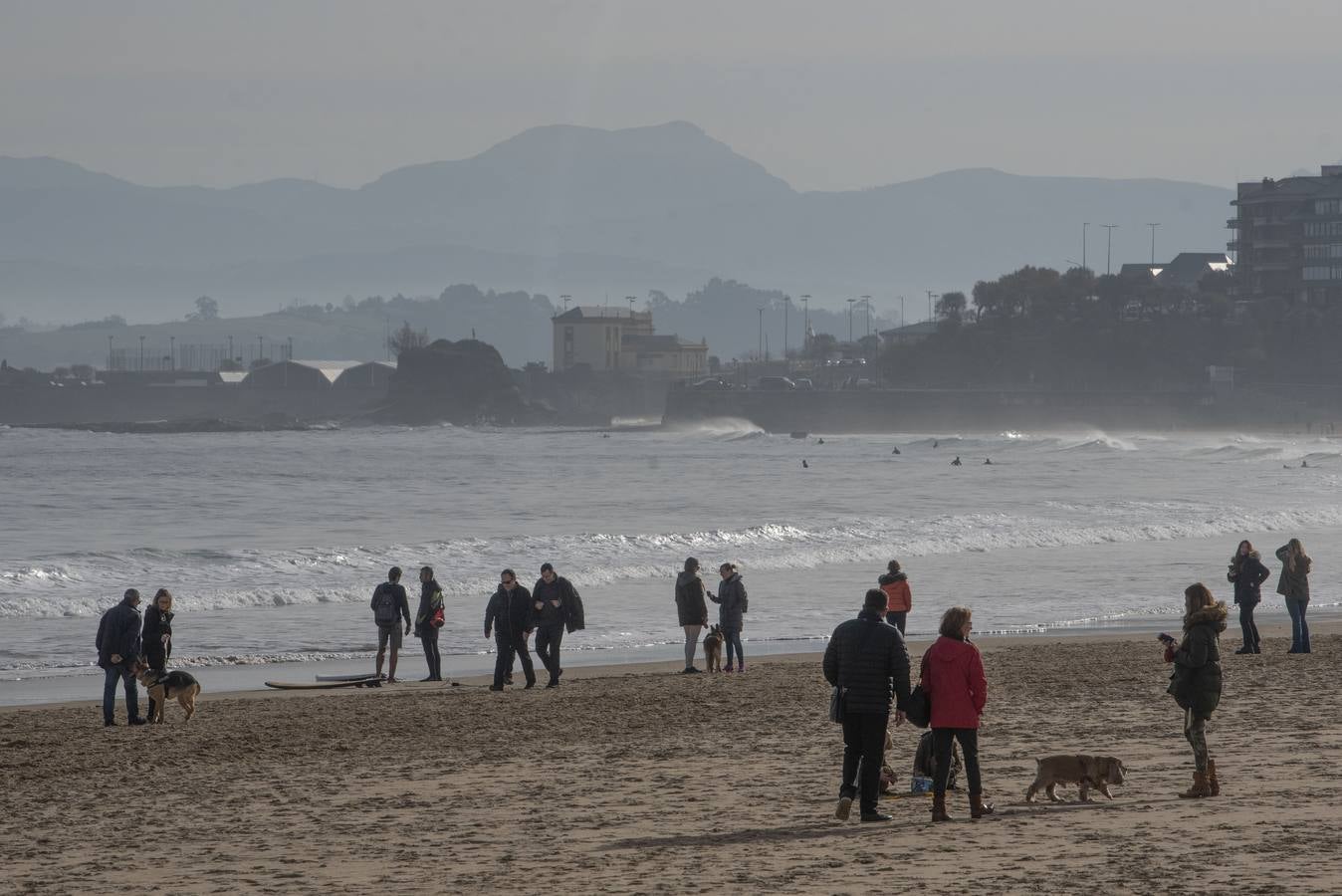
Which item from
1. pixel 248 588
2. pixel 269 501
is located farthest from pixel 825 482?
pixel 248 588

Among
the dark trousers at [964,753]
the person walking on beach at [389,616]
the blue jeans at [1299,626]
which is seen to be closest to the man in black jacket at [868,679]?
the dark trousers at [964,753]

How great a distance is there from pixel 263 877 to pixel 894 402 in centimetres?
13108

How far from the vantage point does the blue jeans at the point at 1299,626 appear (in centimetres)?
1731

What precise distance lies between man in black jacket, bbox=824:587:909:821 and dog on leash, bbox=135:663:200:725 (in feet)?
22.0

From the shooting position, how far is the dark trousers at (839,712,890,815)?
9109mm

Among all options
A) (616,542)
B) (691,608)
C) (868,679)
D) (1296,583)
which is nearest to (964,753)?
(868,679)

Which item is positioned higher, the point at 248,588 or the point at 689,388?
the point at 689,388

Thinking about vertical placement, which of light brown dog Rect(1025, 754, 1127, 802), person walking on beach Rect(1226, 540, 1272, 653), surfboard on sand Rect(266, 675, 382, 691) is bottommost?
surfboard on sand Rect(266, 675, 382, 691)

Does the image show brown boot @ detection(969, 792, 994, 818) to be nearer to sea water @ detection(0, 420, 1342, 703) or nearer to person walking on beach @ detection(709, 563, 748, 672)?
person walking on beach @ detection(709, 563, 748, 672)

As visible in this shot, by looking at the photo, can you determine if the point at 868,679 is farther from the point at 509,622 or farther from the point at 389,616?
the point at 389,616

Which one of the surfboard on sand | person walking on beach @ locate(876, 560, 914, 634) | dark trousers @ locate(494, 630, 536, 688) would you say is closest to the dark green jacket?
dark trousers @ locate(494, 630, 536, 688)

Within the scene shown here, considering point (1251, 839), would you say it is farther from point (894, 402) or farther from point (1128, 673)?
point (894, 402)

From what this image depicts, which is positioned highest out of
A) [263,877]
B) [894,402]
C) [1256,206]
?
[1256,206]

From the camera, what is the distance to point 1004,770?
1073 cm
